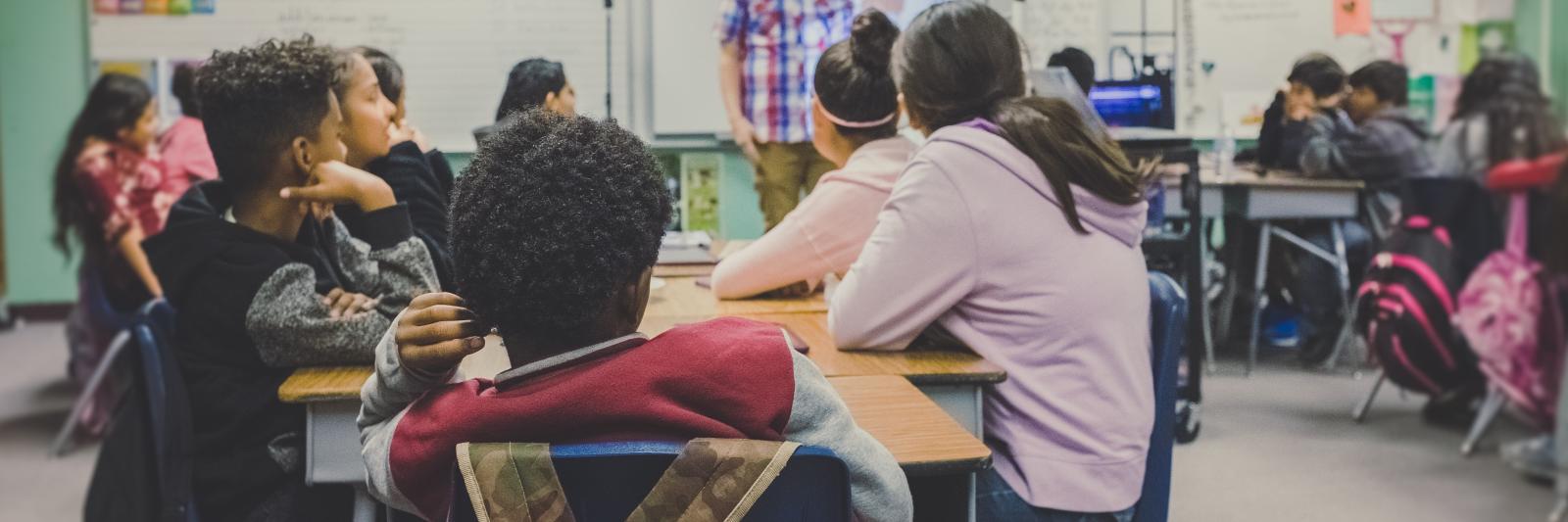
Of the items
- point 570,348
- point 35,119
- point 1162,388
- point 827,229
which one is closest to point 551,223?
point 570,348

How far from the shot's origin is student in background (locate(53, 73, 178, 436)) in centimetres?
389

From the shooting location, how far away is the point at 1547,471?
118 centimetres

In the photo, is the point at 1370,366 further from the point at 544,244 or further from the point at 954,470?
the point at 544,244

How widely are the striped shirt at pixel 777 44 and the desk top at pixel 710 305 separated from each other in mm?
2084

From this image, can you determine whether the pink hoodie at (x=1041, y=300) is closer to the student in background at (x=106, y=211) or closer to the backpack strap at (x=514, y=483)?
the backpack strap at (x=514, y=483)

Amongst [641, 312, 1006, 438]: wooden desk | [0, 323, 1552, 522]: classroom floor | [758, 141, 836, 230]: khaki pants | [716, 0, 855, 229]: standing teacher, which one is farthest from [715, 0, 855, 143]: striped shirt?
[641, 312, 1006, 438]: wooden desk

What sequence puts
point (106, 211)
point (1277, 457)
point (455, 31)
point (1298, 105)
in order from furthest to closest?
point (455, 31)
point (1298, 105)
point (106, 211)
point (1277, 457)

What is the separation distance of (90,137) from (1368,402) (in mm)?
3625

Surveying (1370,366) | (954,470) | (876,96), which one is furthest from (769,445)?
(1370,366)

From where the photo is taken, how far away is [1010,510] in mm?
1631

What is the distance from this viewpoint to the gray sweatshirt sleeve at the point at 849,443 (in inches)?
43.3

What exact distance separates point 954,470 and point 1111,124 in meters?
3.05

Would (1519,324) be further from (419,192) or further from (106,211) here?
(106,211)

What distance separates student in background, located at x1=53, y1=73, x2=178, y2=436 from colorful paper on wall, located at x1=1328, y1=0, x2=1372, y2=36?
3.27 meters
